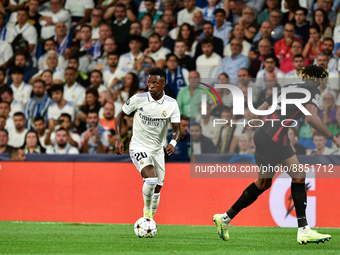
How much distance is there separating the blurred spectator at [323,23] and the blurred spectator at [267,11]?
3.40ft

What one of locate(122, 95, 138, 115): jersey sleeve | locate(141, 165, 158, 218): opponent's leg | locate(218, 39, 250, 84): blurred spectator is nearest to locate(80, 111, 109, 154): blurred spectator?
locate(218, 39, 250, 84): blurred spectator

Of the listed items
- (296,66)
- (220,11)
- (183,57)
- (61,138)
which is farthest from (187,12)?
(61,138)

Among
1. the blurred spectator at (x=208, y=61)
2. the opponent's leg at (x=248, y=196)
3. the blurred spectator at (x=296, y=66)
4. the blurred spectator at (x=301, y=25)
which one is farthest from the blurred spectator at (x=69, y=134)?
the opponent's leg at (x=248, y=196)

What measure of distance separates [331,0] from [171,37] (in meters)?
3.79

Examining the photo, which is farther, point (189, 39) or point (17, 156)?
point (189, 39)

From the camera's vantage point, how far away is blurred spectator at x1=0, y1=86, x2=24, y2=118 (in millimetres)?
12812

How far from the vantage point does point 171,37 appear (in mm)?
12570

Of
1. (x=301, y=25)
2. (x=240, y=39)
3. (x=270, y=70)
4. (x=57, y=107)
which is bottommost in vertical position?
(x=57, y=107)

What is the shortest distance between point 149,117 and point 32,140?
4857 millimetres

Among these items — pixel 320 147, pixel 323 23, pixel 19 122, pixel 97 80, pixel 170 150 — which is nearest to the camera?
pixel 170 150

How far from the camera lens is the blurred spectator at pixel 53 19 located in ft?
45.3

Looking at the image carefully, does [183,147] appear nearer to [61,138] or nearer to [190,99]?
[190,99]

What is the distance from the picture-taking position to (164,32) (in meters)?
12.6

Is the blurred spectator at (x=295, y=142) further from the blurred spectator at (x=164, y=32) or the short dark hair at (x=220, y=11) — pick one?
the blurred spectator at (x=164, y=32)
